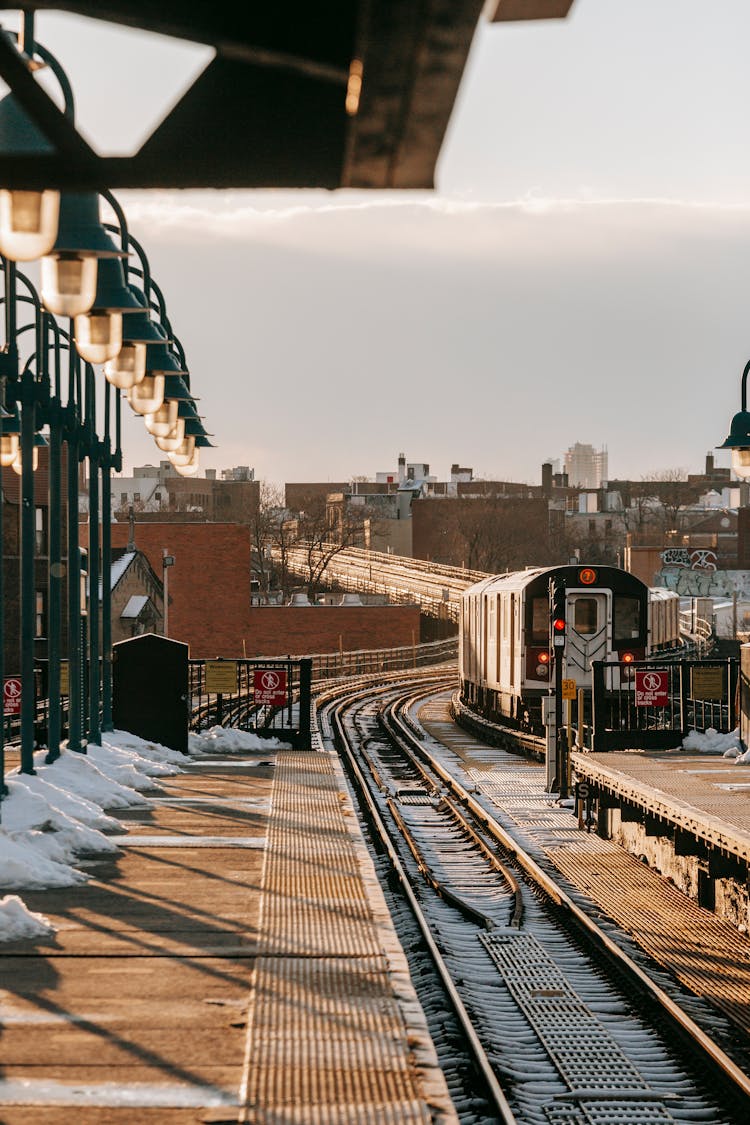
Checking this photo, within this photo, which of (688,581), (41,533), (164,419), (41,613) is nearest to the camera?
(164,419)

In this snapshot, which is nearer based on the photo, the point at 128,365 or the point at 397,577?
the point at 128,365

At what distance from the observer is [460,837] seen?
18.2 m

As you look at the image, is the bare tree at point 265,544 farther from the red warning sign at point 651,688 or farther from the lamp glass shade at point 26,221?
the lamp glass shade at point 26,221

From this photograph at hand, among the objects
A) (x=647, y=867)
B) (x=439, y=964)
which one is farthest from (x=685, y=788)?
(x=439, y=964)

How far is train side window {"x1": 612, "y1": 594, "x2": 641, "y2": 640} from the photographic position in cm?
2834

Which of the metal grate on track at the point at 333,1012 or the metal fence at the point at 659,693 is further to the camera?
the metal fence at the point at 659,693

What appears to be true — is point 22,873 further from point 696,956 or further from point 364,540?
point 364,540

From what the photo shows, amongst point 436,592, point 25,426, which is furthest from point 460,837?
point 436,592

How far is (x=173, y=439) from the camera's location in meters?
15.2

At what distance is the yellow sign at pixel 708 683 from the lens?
20.1 meters

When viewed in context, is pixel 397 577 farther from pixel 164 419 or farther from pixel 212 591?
pixel 164 419

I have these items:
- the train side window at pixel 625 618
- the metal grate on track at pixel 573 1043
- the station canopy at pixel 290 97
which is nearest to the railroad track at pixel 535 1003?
the metal grate on track at pixel 573 1043

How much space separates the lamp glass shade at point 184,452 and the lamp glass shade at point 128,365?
18.9 ft

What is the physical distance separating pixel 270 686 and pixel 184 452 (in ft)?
21.2
